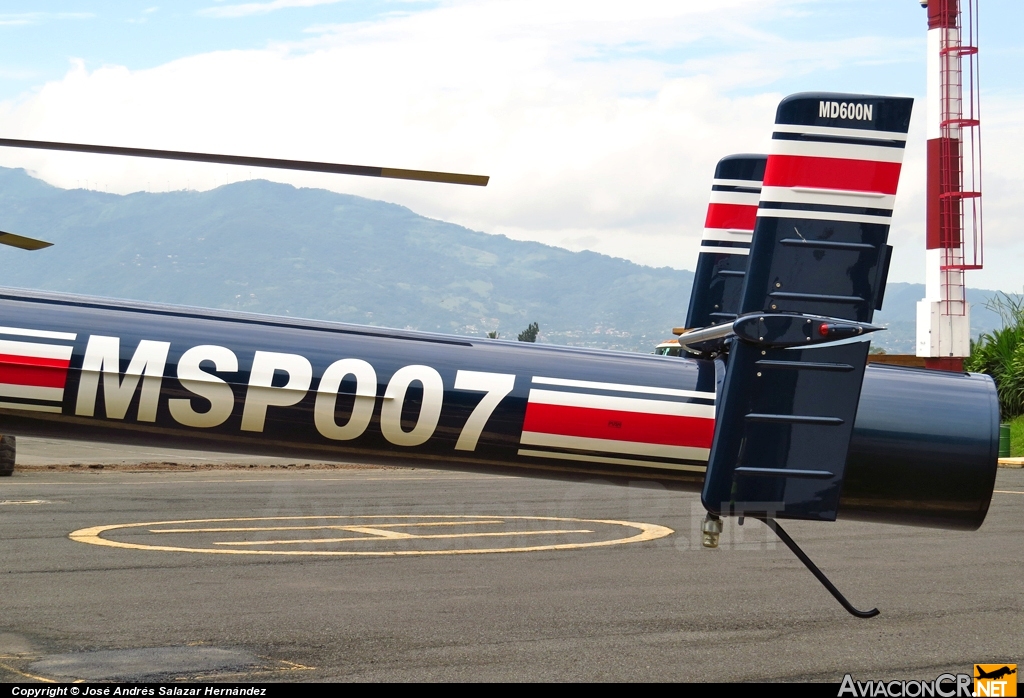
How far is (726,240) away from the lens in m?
6.34

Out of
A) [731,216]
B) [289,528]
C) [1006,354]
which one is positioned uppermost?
[1006,354]

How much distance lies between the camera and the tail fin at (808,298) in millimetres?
4660

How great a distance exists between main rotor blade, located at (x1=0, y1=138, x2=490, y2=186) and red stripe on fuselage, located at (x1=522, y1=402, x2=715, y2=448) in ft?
3.99

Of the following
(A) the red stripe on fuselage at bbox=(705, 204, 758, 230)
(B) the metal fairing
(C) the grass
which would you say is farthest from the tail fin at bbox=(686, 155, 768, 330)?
(C) the grass

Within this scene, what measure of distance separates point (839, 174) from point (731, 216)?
1623 millimetres

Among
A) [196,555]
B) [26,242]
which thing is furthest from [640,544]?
[26,242]

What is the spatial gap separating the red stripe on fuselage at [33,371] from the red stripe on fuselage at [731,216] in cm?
357

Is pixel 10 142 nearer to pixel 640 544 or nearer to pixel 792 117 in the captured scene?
pixel 792 117

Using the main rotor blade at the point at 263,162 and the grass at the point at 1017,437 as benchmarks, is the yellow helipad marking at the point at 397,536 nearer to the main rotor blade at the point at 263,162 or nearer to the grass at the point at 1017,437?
the main rotor blade at the point at 263,162

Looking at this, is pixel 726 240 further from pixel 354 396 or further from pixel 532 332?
pixel 532 332

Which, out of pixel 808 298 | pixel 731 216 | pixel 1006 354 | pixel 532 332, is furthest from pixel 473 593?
pixel 532 332

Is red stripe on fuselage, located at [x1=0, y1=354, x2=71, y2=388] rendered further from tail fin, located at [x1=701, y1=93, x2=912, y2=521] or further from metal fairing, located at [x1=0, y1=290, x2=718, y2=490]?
tail fin, located at [x1=701, y1=93, x2=912, y2=521]

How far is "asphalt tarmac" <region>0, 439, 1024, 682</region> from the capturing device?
722cm

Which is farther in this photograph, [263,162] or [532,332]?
[532,332]
